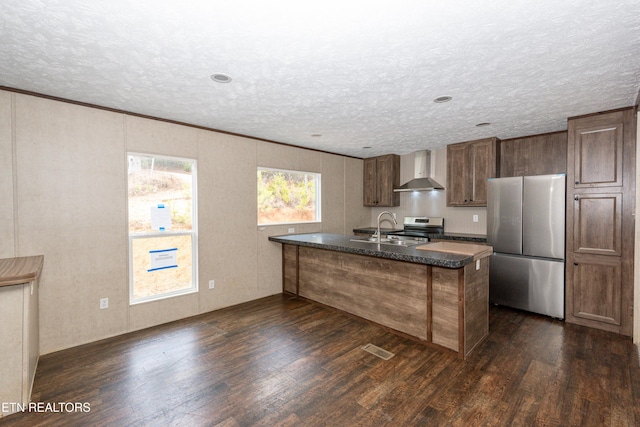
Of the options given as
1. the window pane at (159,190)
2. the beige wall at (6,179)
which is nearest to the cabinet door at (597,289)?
the window pane at (159,190)

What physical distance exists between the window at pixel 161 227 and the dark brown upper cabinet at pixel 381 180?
350 cm

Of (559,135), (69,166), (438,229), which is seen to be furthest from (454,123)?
(69,166)

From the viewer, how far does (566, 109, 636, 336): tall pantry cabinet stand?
313 cm

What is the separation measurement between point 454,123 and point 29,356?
15.4 ft

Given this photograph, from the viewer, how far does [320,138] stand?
14.7 feet

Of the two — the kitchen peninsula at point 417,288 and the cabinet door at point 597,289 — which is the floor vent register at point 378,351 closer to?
the kitchen peninsula at point 417,288

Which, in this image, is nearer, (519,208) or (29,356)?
(29,356)

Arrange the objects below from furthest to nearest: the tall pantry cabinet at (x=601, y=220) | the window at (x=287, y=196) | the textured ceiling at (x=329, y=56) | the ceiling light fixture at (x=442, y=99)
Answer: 1. the window at (x=287, y=196)
2. the tall pantry cabinet at (x=601, y=220)
3. the ceiling light fixture at (x=442, y=99)
4. the textured ceiling at (x=329, y=56)

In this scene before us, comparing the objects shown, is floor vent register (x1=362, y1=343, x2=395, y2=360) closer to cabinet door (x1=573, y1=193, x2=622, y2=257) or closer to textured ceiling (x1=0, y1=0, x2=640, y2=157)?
textured ceiling (x1=0, y1=0, x2=640, y2=157)

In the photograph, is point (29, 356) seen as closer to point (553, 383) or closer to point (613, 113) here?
point (553, 383)

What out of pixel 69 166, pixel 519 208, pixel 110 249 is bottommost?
pixel 110 249

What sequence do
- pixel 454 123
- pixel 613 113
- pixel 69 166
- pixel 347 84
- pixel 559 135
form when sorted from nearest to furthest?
pixel 347 84
pixel 69 166
pixel 613 113
pixel 454 123
pixel 559 135

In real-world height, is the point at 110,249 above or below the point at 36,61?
below

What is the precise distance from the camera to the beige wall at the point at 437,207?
16.3 feet
